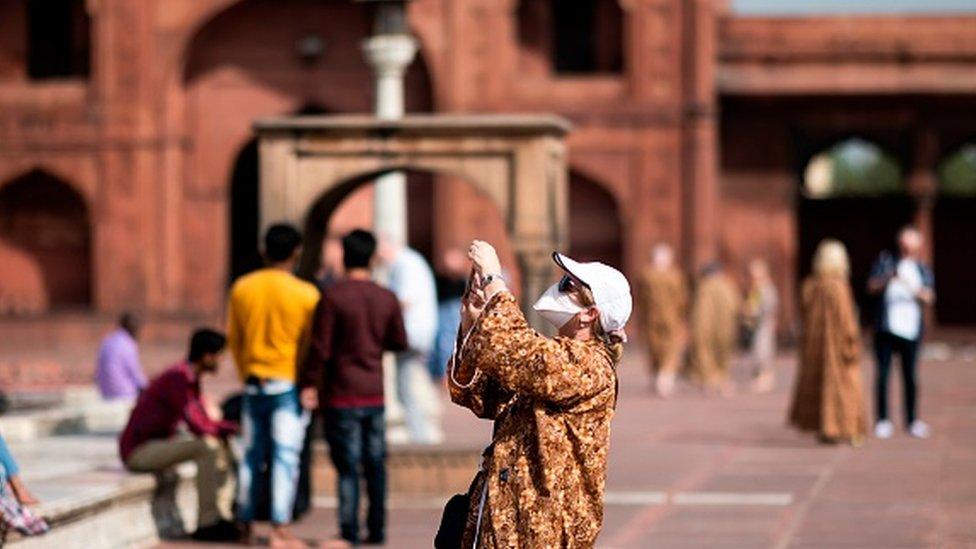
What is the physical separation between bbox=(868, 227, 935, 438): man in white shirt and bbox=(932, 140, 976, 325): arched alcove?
68.8 feet

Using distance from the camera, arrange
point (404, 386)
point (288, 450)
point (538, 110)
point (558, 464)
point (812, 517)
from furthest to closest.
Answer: point (538, 110) < point (404, 386) < point (812, 517) < point (288, 450) < point (558, 464)

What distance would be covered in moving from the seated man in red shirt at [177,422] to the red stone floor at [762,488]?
400mm

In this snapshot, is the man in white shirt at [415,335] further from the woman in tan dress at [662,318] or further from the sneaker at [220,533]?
the woman in tan dress at [662,318]

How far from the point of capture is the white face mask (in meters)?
6.62

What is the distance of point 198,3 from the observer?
3378 centimetres

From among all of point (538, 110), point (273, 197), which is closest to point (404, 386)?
point (273, 197)

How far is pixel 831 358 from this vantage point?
55.3 feet

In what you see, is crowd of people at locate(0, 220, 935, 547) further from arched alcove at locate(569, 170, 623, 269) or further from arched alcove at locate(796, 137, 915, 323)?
arched alcove at locate(796, 137, 915, 323)

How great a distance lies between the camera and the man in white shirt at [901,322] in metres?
17.2

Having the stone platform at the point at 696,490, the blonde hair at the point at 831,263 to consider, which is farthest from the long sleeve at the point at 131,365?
the blonde hair at the point at 831,263

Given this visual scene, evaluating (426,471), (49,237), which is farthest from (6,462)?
(49,237)

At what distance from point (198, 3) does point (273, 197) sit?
20.8 m

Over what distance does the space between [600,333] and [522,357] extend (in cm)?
33

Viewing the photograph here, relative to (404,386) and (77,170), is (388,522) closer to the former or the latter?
(404,386)
